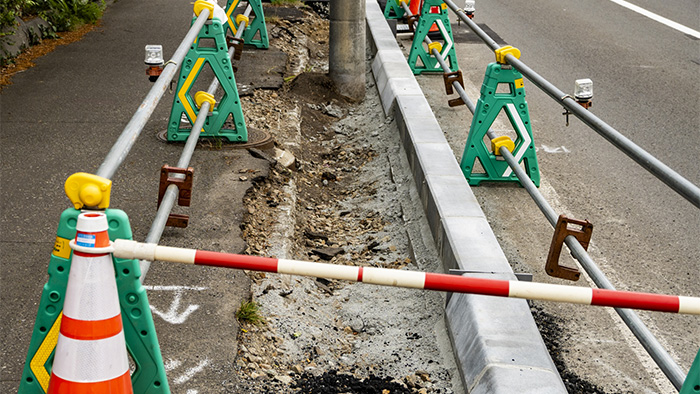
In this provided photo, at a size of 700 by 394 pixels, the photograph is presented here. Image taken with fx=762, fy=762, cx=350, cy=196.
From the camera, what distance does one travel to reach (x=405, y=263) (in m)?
5.41

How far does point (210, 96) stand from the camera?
664 cm

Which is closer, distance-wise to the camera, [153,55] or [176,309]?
[176,309]

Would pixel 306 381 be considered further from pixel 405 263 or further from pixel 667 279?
pixel 667 279

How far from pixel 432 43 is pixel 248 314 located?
21.3 ft

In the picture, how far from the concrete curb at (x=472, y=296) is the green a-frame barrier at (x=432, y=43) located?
8.19 ft

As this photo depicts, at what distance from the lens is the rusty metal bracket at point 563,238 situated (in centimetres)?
434

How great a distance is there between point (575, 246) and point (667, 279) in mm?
1418

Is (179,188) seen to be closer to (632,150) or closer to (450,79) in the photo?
(632,150)

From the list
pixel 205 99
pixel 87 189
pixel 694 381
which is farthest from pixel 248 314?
pixel 205 99

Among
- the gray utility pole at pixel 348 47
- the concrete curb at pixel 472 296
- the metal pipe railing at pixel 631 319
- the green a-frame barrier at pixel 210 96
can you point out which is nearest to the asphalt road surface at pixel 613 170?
the metal pipe railing at pixel 631 319

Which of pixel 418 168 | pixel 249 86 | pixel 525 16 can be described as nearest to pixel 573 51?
pixel 525 16

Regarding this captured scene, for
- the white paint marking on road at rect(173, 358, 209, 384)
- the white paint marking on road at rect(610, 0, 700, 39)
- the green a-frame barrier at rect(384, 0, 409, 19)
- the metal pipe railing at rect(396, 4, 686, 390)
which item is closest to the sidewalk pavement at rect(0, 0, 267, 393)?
the white paint marking on road at rect(173, 358, 209, 384)

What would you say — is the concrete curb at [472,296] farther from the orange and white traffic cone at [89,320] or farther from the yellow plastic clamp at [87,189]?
the yellow plastic clamp at [87,189]

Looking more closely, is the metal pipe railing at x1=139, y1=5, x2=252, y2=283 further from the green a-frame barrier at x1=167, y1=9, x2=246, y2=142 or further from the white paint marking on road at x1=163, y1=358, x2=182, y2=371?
the white paint marking on road at x1=163, y1=358, x2=182, y2=371
